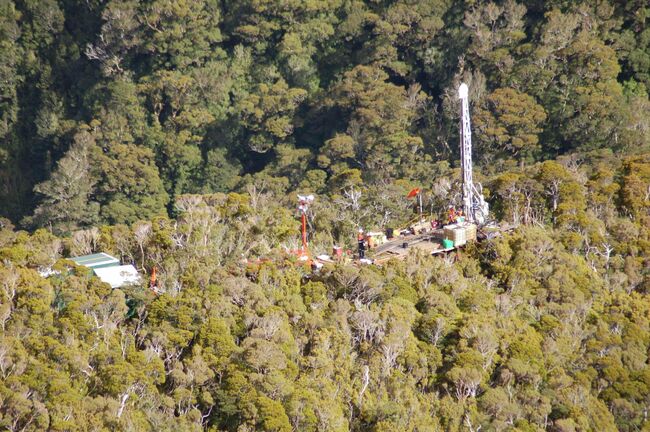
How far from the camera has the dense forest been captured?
44.4 m

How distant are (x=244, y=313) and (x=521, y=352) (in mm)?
10725

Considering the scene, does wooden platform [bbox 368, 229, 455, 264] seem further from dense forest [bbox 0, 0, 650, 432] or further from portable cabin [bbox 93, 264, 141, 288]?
portable cabin [bbox 93, 264, 141, 288]

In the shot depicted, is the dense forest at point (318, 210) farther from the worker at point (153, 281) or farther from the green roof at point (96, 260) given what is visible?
the green roof at point (96, 260)

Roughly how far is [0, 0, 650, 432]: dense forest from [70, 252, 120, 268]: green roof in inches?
53.6

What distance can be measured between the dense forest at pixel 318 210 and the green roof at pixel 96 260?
4.47 ft

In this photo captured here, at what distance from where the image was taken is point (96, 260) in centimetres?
5247

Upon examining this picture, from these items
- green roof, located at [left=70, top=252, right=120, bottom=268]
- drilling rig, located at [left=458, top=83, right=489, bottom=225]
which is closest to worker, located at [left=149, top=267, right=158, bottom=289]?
green roof, located at [left=70, top=252, right=120, bottom=268]

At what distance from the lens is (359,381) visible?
149 feet

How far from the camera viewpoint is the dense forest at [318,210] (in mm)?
44438

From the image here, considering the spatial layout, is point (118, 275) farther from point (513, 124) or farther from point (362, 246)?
point (513, 124)

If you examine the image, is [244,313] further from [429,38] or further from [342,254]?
[429,38]

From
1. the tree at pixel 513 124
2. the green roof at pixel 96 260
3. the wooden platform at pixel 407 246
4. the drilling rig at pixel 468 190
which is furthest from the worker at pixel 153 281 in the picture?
the tree at pixel 513 124

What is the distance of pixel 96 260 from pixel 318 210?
13.6 metres

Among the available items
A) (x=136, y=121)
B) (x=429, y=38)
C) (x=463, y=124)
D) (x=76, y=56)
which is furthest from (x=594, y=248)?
(x=76, y=56)
